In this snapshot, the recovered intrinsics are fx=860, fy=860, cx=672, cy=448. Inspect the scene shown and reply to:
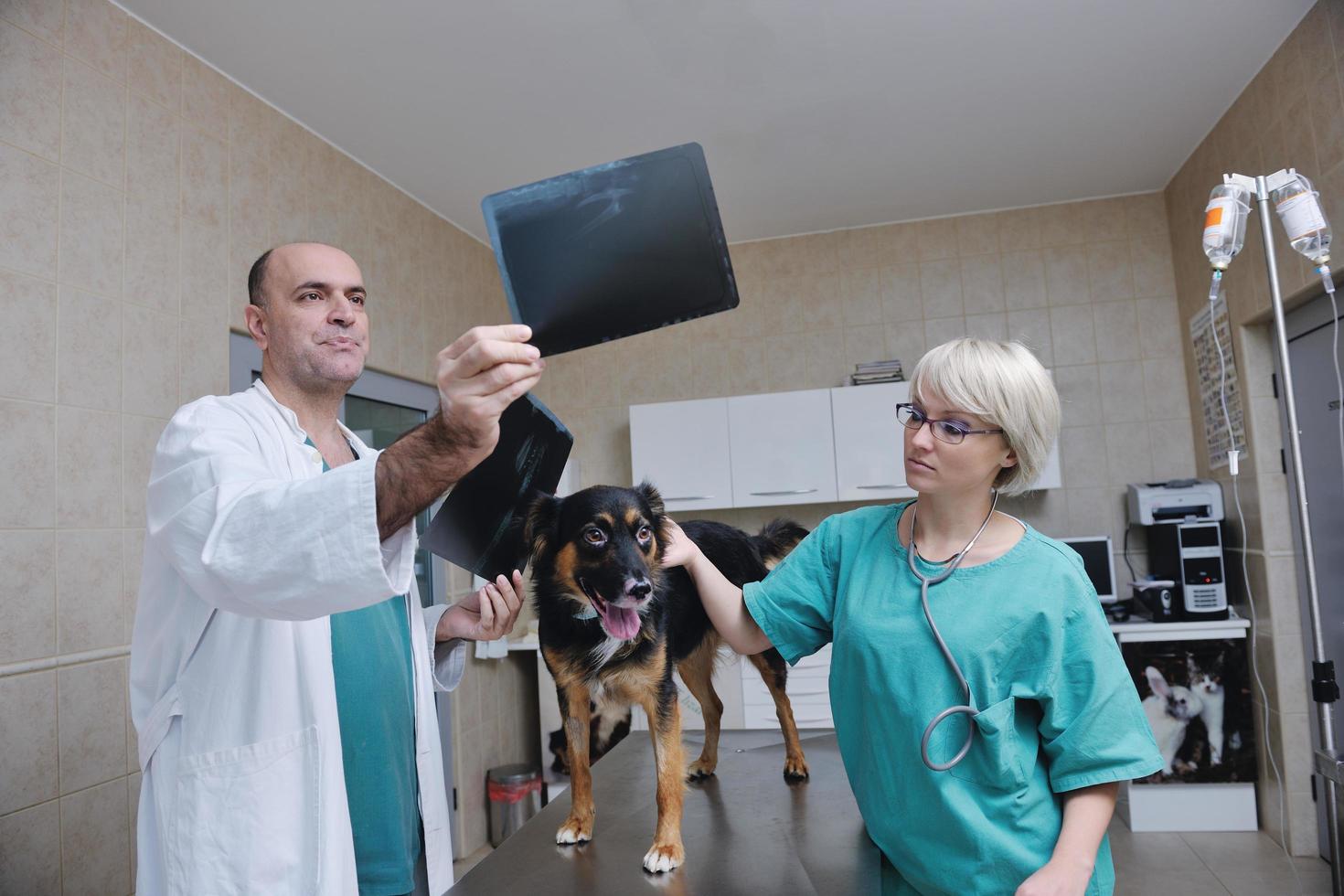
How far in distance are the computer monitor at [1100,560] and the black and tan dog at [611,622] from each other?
11.8ft

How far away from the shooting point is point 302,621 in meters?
1.16

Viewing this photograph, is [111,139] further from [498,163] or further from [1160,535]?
[1160,535]

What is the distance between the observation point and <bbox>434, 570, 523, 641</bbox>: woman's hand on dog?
1.43 meters

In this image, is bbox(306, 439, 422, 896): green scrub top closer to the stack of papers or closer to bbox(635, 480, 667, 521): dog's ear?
bbox(635, 480, 667, 521): dog's ear

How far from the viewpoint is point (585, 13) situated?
2904mm

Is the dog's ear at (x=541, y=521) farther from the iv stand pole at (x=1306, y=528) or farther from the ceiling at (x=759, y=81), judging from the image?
the ceiling at (x=759, y=81)

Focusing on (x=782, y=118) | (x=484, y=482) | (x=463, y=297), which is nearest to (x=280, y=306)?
(x=484, y=482)

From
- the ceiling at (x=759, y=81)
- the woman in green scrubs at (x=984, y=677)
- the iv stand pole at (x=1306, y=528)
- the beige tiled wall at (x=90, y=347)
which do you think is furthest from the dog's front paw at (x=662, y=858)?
the ceiling at (x=759, y=81)

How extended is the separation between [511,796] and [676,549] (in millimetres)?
3479

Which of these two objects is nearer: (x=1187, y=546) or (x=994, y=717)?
(x=994, y=717)

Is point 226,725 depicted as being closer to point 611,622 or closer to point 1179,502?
point 611,622

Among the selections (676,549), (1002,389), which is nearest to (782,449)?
(676,549)

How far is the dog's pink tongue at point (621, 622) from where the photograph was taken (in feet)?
4.32

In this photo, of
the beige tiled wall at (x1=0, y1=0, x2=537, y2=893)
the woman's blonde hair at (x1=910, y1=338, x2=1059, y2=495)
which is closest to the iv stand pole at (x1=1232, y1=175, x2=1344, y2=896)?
the woman's blonde hair at (x1=910, y1=338, x2=1059, y2=495)
